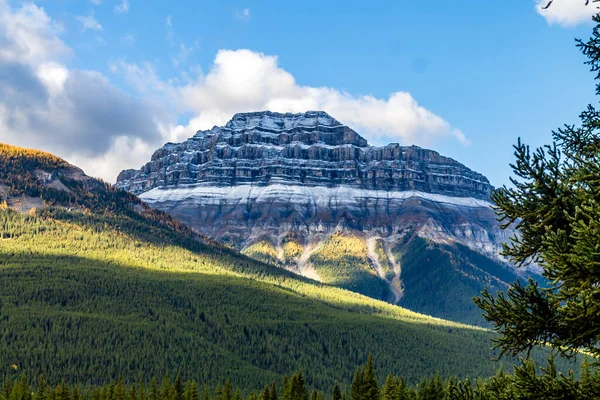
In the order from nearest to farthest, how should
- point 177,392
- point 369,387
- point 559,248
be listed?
point 559,248 < point 369,387 < point 177,392

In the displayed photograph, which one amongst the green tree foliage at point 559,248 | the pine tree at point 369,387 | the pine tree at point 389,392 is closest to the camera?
the green tree foliage at point 559,248

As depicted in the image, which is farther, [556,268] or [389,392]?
[389,392]

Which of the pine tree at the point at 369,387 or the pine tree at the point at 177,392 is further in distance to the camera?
the pine tree at the point at 177,392

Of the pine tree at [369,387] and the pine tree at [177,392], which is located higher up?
the pine tree at [369,387]

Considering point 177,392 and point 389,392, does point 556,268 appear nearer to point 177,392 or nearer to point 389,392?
point 389,392

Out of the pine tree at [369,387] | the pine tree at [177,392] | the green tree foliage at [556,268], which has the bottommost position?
the pine tree at [177,392]

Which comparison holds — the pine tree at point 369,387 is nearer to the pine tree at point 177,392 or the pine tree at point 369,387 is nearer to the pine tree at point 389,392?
the pine tree at point 389,392

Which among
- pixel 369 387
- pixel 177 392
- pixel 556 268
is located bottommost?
pixel 177 392

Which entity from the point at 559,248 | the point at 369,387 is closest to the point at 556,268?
the point at 559,248

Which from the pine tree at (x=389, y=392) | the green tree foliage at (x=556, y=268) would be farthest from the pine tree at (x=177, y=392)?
the green tree foliage at (x=556, y=268)

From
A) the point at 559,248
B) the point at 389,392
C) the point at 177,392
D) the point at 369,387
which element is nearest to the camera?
the point at 559,248

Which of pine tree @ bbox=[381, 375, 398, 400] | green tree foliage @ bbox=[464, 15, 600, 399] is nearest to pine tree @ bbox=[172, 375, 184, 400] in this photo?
pine tree @ bbox=[381, 375, 398, 400]

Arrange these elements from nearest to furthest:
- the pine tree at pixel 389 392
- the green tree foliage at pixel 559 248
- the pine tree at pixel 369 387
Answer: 1. the green tree foliage at pixel 559 248
2. the pine tree at pixel 389 392
3. the pine tree at pixel 369 387

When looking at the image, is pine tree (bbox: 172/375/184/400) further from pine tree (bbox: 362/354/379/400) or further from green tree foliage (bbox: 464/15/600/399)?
green tree foliage (bbox: 464/15/600/399)
